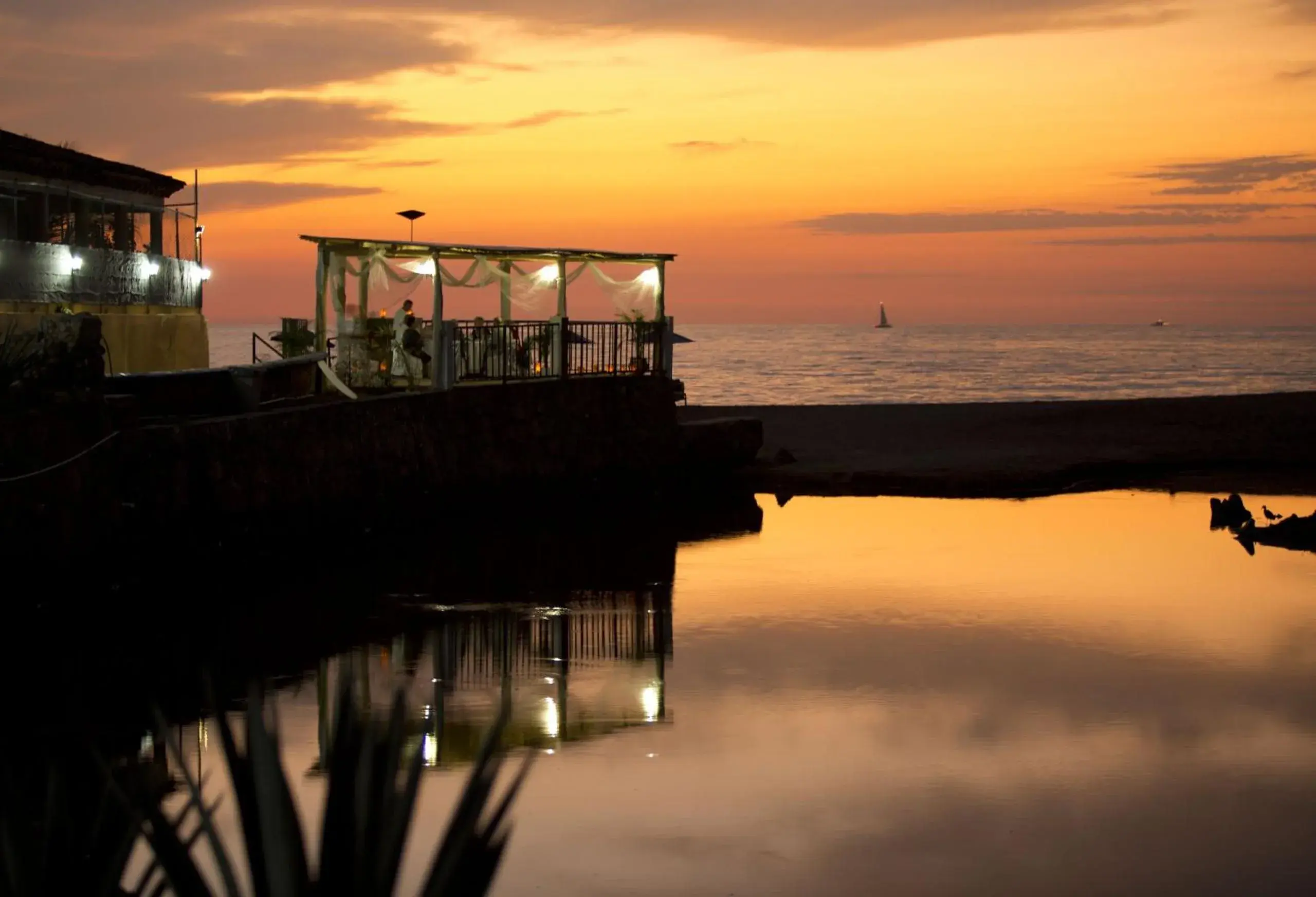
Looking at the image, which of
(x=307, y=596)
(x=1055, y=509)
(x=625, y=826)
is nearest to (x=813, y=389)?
(x=1055, y=509)

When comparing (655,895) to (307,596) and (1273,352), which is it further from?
(1273,352)

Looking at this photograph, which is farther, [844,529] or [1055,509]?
[1055,509]

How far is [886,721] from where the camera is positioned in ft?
42.1

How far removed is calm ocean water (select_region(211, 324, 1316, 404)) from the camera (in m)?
79.8

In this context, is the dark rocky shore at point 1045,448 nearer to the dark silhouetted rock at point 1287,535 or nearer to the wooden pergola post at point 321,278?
the dark silhouetted rock at point 1287,535

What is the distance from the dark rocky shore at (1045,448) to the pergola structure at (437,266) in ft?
16.0

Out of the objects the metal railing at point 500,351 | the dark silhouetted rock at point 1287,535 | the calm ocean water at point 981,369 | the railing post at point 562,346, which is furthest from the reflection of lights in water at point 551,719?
the calm ocean water at point 981,369

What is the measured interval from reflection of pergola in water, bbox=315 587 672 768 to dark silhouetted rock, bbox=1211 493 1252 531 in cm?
989

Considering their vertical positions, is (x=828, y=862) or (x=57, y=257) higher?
(x=57, y=257)

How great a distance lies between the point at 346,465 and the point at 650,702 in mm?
10637

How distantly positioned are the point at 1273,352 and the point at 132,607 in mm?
126456

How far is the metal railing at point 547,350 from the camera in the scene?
29312mm

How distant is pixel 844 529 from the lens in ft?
80.1

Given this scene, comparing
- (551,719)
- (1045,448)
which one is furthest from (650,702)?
(1045,448)
